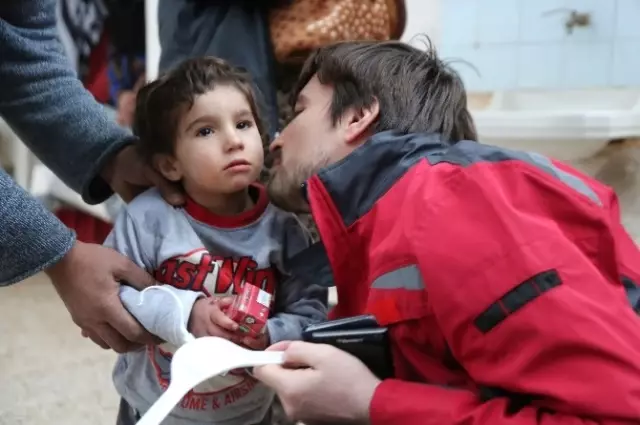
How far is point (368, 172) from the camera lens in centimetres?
80

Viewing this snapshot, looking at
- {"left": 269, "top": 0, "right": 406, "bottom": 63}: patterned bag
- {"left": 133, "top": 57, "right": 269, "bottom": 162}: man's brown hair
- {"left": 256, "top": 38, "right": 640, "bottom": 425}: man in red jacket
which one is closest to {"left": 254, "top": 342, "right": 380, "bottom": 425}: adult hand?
{"left": 256, "top": 38, "right": 640, "bottom": 425}: man in red jacket

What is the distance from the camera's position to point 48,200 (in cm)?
232

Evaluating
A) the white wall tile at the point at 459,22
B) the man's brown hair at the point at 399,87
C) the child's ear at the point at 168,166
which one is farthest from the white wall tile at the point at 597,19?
the child's ear at the point at 168,166

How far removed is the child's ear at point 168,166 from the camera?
958mm

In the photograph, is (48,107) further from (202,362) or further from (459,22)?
(459,22)

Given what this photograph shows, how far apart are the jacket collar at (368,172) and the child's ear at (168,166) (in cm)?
24

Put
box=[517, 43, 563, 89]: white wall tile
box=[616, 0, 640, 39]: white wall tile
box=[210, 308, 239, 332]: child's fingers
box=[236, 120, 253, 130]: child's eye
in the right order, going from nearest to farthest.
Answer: box=[210, 308, 239, 332]: child's fingers, box=[236, 120, 253, 130]: child's eye, box=[616, 0, 640, 39]: white wall tile, box=[517, 43, 563, 89]: white wall tile

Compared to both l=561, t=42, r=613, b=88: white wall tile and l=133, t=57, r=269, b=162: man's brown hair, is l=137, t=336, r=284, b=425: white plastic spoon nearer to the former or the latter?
l=133, t=57, r=269, b=162: man's brown hair

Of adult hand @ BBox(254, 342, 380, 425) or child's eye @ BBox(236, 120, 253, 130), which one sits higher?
child's eye @ BBox(236, 120, 253, 130)

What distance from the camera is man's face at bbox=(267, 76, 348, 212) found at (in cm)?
91

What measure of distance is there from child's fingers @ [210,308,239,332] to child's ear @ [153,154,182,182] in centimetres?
21

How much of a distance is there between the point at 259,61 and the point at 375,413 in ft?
2.35

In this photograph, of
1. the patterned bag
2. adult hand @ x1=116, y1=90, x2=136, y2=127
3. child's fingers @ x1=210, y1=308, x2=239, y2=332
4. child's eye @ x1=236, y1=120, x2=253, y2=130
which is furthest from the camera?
adult hand @ x1=116, y1=90, x2=136, y2=127

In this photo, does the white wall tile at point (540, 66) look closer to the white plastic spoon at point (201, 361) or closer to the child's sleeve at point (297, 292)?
the child's sleeve at point (297, 292)
